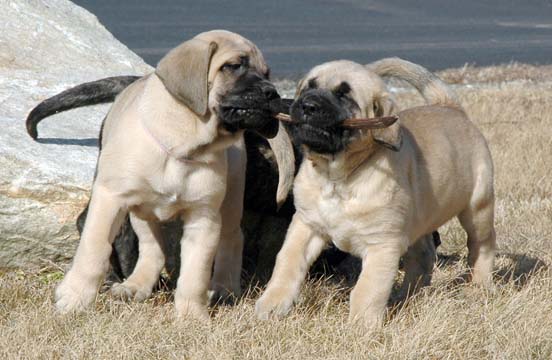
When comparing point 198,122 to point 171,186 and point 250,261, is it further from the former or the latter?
point 250,261

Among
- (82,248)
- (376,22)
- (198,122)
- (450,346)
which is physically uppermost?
(198,122)

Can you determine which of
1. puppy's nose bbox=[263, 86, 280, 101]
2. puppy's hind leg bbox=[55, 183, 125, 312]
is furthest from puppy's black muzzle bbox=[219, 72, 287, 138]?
puppy's hind leg bbox=[55, 183, 125, 312]

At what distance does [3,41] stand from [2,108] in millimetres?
1095

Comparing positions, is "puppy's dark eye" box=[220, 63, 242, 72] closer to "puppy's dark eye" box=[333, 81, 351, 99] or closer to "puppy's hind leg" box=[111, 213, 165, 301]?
"puppy's dark eye" box=[333, 81, 351, 99]

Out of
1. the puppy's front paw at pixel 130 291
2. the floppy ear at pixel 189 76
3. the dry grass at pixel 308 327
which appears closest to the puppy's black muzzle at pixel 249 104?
the floppy ear at pixel 189 76

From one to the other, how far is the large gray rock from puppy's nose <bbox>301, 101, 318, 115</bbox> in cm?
146

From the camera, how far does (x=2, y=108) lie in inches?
260

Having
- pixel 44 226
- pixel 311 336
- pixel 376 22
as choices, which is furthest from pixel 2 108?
pixel 376 22

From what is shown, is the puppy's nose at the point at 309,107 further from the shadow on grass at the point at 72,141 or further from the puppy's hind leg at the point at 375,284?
the shadow on grass at the point at 72,141

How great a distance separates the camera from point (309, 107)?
16.5ft

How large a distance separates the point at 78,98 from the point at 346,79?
172cm

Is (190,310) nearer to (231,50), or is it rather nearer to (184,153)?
(184,153)

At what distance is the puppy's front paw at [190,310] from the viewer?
520 centimetres

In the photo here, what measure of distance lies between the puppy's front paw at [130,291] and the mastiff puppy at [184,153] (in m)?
0.35
